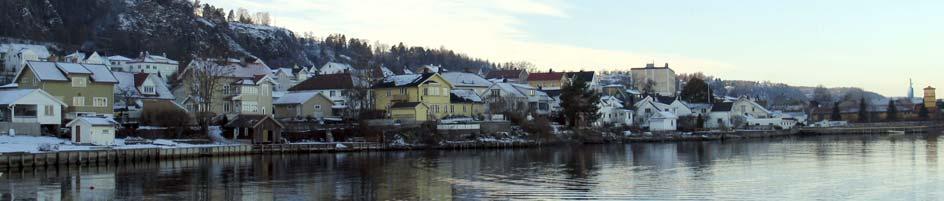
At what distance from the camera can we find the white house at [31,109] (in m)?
56.5

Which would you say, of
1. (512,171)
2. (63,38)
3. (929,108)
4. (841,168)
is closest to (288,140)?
(512,171)

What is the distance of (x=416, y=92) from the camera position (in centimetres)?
7756

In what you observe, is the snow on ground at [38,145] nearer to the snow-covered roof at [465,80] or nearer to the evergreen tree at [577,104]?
the evergreen tree at [577,104]

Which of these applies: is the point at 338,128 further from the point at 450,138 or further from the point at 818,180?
the point at 818,180

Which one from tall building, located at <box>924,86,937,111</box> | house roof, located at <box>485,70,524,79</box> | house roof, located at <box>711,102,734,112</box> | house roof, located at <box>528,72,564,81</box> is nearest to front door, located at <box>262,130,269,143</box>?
house roof, located at <box>711,102,734,112</box>

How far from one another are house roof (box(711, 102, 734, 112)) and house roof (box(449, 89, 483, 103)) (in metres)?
34.1

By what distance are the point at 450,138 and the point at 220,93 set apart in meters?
19.1

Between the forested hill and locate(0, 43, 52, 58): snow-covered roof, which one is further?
the forested hill

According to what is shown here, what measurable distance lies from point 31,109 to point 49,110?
102 centimetres

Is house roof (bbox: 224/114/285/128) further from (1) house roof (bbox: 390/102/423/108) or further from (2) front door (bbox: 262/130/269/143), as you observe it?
(1) house roof (bbox: 390/102/423/108)

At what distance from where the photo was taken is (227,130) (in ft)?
216

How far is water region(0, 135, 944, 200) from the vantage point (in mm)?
32125

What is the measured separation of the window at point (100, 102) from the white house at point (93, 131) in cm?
838

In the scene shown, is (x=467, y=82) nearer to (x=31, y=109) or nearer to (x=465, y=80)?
(x=465, y=80)
